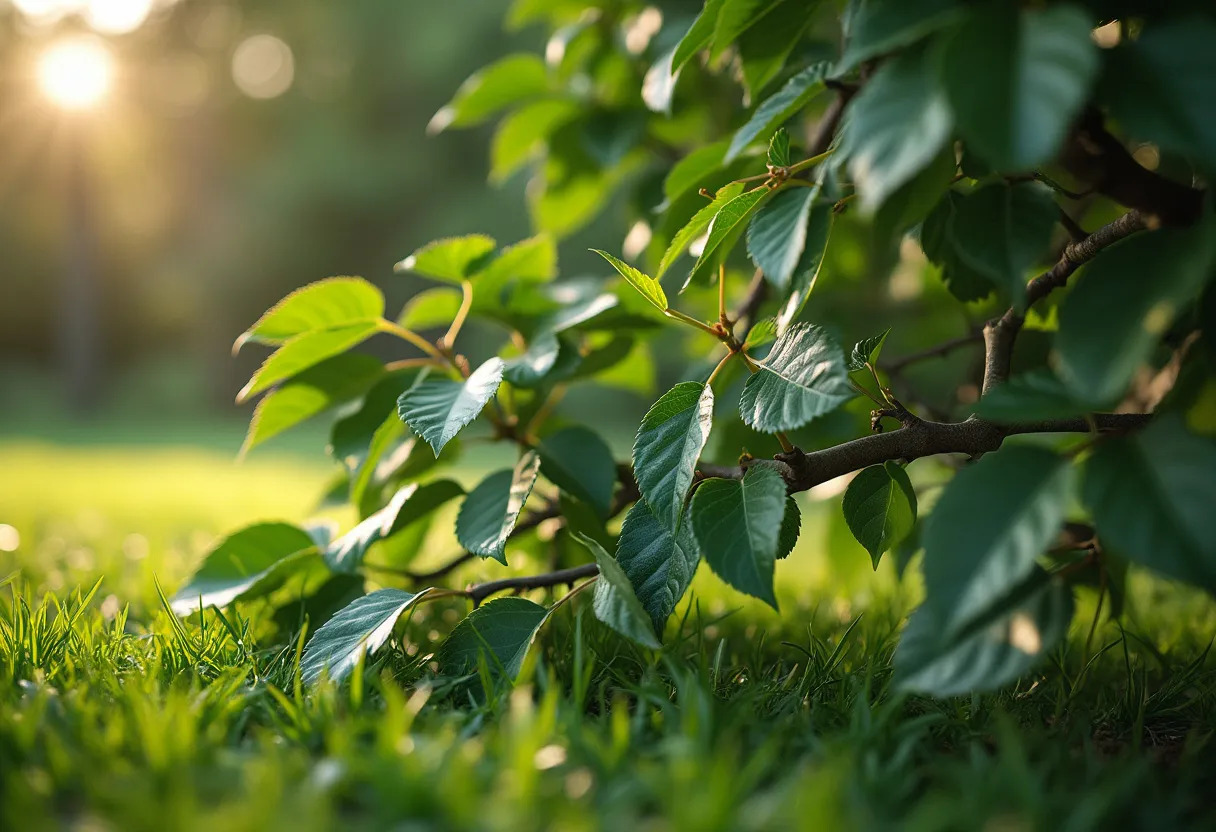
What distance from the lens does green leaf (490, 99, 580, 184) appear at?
4.72 ft

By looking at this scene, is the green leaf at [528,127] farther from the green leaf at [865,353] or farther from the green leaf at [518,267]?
the green leaf at [865,353]

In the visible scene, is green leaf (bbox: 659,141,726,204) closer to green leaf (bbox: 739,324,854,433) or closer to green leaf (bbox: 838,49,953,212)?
green leaf (bbox: 739,324,854,433)

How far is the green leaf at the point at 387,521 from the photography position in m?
1.00

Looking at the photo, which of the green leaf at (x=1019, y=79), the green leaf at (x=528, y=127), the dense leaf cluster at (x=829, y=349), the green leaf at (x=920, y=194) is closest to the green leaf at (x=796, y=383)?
the dense leaf cluster at (x=829, y=349)

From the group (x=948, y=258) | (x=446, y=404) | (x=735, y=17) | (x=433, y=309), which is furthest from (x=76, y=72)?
(x=948, y=258)

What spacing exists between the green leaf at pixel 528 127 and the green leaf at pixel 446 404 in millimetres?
598

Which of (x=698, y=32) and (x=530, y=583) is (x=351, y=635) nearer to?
(x=530, y=583)

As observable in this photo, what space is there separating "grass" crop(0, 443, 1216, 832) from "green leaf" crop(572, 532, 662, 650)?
0.18 feet

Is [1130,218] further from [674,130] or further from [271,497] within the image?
[271,497]

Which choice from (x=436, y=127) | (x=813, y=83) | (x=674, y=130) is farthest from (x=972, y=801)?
(x=674, y=130)

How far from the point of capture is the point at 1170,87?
58 centimetres

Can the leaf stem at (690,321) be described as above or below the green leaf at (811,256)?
below

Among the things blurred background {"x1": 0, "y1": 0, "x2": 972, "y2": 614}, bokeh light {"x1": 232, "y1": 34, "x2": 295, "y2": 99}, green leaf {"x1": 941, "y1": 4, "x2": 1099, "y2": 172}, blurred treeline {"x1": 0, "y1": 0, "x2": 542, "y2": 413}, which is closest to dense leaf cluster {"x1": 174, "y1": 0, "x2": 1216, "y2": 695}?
green leaf {"x1": 941, "y1": 4, "x2": 1099, "y2": 172}

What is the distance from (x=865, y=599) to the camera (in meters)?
1.76
